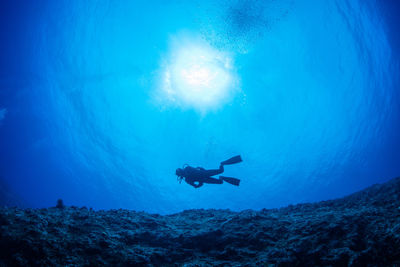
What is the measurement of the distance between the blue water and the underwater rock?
25.6m

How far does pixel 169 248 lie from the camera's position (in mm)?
3627

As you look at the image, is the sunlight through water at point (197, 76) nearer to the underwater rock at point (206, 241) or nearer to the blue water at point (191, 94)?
the blue water at point (191, 94)

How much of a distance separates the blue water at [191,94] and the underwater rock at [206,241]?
25575mm

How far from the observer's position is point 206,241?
3.78 meters

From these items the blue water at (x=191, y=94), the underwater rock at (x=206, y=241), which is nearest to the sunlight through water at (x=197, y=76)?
the blue water at (x=191, y=94)

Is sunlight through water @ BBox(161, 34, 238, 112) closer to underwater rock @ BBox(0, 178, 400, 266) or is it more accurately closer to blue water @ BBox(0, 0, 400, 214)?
blue water @ BBox(0, 0, 400, 214)

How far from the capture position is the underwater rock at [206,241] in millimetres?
2469

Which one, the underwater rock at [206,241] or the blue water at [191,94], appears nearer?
the underwater rock at [206,241]

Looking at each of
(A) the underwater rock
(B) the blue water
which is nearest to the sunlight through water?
(B) the blue water

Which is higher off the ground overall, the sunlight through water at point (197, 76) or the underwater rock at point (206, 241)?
the sunlight through water at point (197, 76)

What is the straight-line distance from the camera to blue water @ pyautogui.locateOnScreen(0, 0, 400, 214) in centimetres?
2308

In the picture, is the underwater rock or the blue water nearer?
the underwater rock

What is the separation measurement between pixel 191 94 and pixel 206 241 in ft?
93.3

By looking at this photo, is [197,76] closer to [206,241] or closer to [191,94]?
[191,94]
